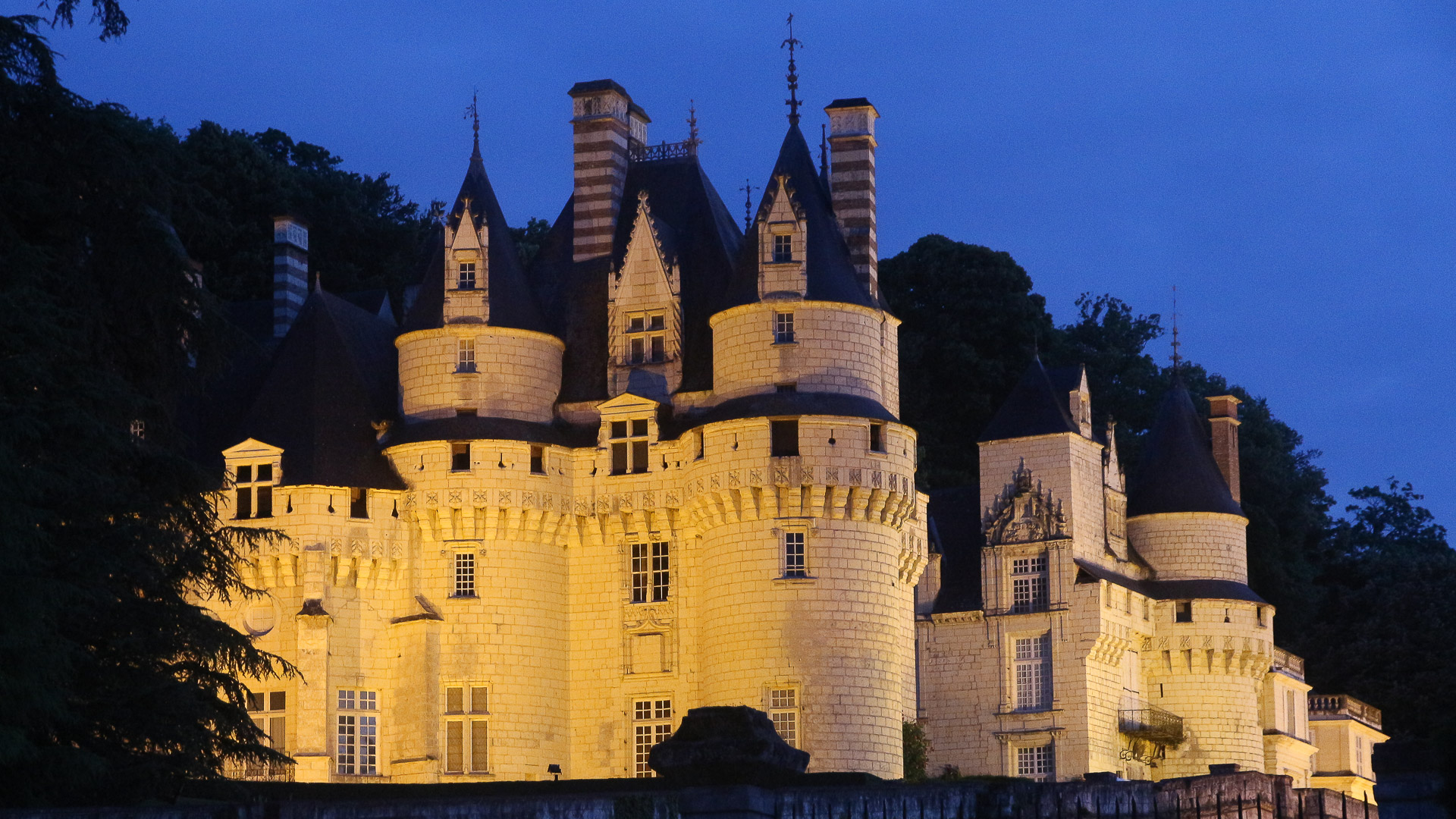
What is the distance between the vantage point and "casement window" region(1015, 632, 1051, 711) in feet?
174

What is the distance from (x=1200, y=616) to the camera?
55562 millimetres

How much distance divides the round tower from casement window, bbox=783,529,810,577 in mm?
14323

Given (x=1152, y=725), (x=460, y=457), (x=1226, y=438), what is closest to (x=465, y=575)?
(x=460, y=457)

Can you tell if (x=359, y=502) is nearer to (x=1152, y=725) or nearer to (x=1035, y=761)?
(x=1035, y=761)

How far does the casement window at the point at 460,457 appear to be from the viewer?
150 ft

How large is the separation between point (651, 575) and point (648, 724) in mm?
2766

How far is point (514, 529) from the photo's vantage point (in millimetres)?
45594

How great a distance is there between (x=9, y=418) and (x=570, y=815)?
7781mm

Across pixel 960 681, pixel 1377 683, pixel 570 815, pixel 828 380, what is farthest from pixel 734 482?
pixel 1377 683

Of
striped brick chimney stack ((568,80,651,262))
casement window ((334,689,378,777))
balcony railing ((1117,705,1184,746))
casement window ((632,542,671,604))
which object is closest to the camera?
casement window ((334,689,378,777))

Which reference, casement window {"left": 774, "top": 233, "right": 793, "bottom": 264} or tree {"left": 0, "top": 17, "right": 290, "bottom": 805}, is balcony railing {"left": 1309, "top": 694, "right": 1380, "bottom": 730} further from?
tree {"left": 0, "top": 17, "right": 290, "bottom": 805}

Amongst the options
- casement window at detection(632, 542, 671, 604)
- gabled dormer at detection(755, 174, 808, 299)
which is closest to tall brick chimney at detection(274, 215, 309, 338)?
casement window at detection(632, 542, 671, 604)

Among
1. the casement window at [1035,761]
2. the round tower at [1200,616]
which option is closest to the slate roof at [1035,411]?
the round tower at [1200,616]

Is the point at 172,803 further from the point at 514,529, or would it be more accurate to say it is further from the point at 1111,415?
the point at 1111,415
